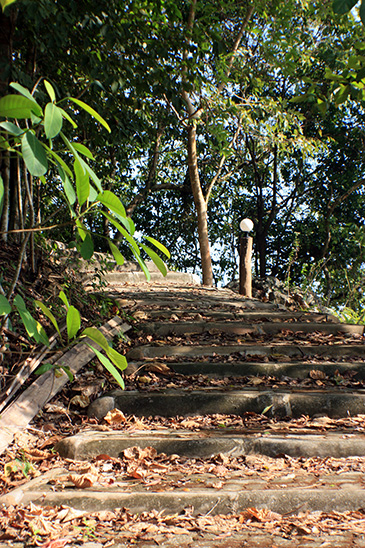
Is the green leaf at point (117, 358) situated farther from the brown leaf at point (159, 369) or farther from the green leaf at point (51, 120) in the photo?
the brown leaf at point (159, 369)

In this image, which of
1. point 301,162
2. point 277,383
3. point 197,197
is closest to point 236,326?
point 277,383

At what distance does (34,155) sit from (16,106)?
10cm

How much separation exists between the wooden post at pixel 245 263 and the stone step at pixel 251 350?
3996mm

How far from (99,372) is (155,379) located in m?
0.41

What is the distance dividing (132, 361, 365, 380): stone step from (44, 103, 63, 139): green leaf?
268 centimetres

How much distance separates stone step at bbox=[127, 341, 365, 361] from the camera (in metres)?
3.67

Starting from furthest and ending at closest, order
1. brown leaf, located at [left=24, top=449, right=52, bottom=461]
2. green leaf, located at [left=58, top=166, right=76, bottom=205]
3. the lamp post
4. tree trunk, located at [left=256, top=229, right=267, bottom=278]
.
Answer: tree trunk, located at [left=256, top=229, right=267, bottom=278] → the lamp post → brown leaf, located at [left=24, top=449, right=52, bottom=461] → green leaf, located at [left=58, top=166, right=76, bottom=205]

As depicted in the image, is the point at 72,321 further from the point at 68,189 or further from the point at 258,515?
the point at 258,515

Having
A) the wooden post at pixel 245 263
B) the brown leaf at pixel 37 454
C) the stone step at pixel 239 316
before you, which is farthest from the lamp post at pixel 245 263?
the brown leaf at pixel 37 454

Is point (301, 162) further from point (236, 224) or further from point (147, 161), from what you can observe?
point (147, 161)

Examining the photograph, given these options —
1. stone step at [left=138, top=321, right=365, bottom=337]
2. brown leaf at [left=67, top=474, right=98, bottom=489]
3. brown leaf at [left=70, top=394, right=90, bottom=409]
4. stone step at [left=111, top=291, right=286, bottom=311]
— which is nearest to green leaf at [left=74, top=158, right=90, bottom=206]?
brown leaf at [left=67, top=474, right=98, bottom=489]

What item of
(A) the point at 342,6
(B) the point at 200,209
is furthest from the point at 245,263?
(A) the point at 342,6

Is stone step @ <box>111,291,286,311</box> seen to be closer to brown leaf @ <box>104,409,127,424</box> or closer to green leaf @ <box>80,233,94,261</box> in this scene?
brown leaf @ <box>104,409,127,424</box>

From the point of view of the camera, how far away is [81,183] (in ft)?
2.89
